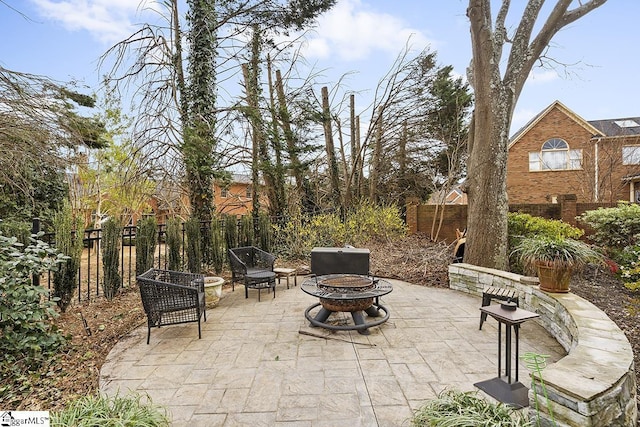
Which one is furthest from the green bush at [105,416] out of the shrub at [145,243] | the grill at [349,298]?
the shrub at [145,243]

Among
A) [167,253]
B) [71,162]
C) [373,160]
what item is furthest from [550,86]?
[71,162]

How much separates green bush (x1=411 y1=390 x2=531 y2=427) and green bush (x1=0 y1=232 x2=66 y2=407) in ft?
10.0

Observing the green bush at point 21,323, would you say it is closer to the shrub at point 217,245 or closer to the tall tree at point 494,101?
the shrub at point 217,245

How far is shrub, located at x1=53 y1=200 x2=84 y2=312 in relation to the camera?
12.8ft

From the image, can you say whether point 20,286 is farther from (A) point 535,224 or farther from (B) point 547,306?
(A) point 535,224

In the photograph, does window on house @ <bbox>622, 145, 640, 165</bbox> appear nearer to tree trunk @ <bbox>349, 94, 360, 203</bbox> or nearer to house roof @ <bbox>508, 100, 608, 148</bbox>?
house roof @ <bbox>508, 100, 608, 148</bbox>

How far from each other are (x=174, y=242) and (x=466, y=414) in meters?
5.20

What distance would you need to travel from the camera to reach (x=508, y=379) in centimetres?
239

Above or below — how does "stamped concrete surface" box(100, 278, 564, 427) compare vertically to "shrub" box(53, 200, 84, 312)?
below

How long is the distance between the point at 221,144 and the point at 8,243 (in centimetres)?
583

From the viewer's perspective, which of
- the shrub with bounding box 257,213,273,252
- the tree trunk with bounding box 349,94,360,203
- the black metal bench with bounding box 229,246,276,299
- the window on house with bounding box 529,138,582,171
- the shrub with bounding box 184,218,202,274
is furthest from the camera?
the window on house with bounding box 529,138,582,171

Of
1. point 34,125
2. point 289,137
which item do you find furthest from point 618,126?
point 34,125

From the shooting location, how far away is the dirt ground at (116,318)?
8.46ft
